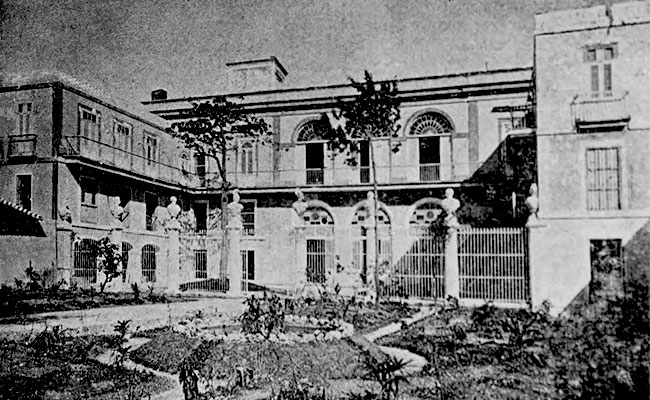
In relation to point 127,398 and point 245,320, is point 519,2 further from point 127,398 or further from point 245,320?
point 127,398

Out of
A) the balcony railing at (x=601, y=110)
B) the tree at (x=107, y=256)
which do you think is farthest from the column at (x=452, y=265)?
the tree at (x=107, y=256)

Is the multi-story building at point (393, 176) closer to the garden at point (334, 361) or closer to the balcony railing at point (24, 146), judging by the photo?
the balcony railing at point (24, 146)

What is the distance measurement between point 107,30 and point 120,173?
570 inches

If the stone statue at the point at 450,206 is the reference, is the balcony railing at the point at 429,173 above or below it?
A: above

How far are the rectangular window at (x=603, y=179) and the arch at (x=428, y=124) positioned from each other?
11254 mm

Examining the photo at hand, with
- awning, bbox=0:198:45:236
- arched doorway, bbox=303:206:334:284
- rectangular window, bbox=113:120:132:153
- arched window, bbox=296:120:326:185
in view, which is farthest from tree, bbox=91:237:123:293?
arched window, bbox=296:120:326:185

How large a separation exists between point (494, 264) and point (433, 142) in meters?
11.0

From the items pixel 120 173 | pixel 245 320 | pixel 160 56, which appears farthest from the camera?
pixel 120 173

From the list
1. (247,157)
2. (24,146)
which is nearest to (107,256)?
(24,146)

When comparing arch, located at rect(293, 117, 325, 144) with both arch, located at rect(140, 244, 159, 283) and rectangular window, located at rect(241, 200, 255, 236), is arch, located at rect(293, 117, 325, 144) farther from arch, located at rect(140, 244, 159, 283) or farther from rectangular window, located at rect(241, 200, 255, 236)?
arch, located at rect(140, 244, 159, 283)

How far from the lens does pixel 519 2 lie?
748 cm

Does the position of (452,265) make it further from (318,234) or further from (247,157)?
(247,157)

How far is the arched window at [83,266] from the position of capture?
17406 mm

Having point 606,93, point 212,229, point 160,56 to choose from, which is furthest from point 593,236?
point 212,229
